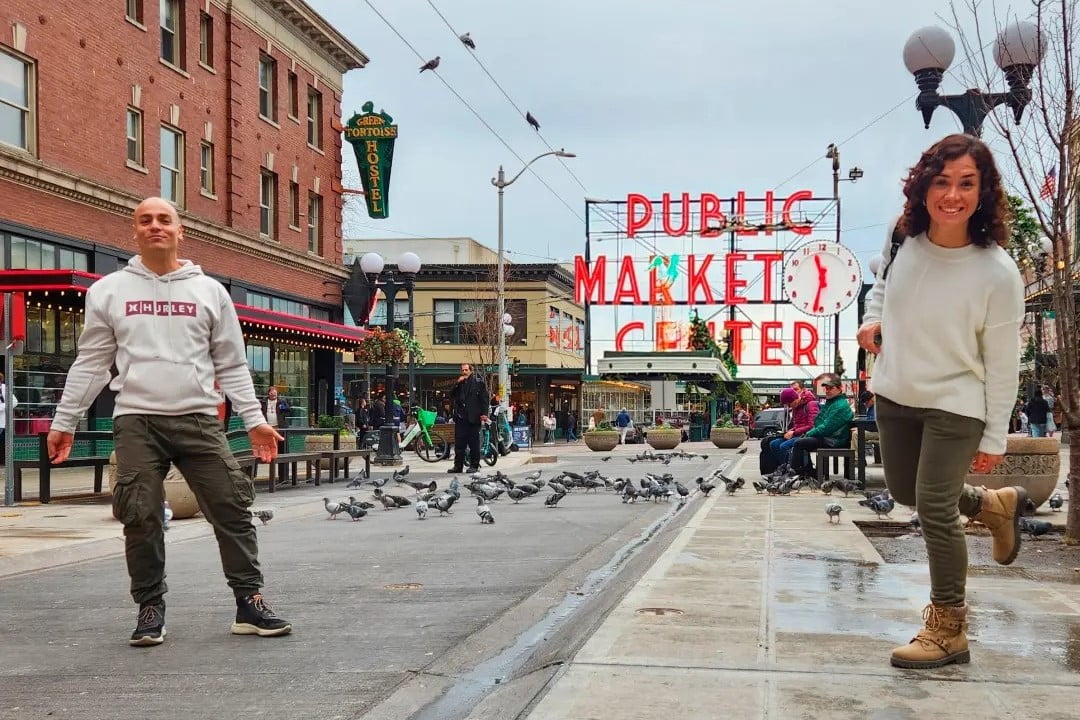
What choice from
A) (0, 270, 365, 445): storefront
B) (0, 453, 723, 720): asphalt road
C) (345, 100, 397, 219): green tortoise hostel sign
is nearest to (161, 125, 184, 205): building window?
(0, 270, 365, 445): storefront

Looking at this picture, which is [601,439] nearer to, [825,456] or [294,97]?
[294,97]

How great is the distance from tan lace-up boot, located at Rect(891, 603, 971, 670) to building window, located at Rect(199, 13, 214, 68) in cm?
2620

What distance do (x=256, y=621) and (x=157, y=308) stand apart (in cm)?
147

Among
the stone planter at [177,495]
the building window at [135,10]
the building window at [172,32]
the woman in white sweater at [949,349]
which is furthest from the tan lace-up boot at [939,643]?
the building window at [172,32]

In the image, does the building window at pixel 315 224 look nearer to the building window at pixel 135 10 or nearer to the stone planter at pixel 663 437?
the building window at pixel 135 10

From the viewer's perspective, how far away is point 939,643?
13.8 feet

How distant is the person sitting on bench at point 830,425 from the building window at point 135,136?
1590 centimetres

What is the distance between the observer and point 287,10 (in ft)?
102

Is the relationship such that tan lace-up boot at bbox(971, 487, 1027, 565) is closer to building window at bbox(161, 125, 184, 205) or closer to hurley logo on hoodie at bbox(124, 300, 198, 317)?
hurley logo on hoodie at bbox(124, 300, 198, 317)

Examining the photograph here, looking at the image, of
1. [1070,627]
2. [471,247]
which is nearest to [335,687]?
[1070,627]

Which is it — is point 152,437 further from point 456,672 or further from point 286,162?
point 286,162

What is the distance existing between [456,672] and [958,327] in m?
2.34

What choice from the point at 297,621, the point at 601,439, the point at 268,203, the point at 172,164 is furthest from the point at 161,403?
the point at 601,439

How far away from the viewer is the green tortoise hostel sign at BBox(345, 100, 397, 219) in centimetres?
3183
